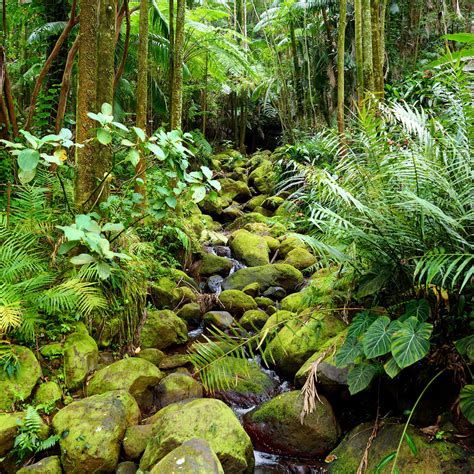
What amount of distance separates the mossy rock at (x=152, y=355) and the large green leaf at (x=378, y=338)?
2207mm

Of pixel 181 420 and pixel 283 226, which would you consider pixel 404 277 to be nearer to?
pixel 181 420

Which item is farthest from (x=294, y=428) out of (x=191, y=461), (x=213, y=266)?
(x=213, y=266)

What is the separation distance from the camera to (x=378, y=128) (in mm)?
3545

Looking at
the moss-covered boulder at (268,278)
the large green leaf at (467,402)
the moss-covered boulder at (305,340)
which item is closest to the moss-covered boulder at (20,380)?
the moss-covered boulder at (305,340)

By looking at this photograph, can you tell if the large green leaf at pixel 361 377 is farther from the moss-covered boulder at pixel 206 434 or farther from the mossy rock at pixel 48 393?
the mossy rock at pixel 48 393

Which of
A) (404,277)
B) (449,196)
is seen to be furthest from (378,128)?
(404,277)

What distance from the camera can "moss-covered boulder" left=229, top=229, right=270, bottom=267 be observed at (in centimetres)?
719

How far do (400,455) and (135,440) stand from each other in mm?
1811

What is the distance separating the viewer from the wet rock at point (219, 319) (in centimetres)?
505

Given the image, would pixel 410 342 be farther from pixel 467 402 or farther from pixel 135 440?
pixel 135 440

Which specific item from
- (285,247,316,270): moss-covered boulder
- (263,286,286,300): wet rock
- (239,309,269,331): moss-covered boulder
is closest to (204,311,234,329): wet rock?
(239,309,269,331): moss-covered boulder

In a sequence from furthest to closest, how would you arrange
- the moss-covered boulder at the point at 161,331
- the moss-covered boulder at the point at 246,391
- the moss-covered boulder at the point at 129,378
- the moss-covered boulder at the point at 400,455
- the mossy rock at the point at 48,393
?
the moss-covered boulder at the point at 161,331, the moss-covered boulder at the point at 246,391, the moss-covered boulder at the point at 129,378, the mossy rock at the point at 48,393, the moss-covered boulder at the point at 400,455

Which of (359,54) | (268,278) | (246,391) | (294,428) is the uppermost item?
(359,54)

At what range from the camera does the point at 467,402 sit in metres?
2.32
